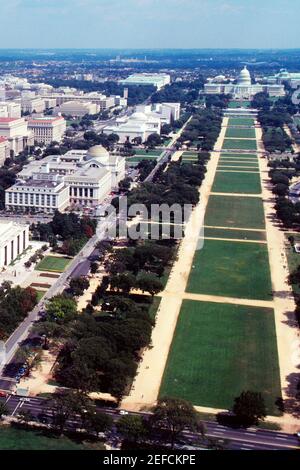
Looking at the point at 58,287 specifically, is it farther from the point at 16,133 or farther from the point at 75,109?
the point at 75,109

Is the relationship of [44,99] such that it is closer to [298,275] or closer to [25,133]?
[25,133]

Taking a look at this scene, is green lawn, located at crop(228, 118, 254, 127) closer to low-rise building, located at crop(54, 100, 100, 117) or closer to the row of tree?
low-rise building, located at crop(54, 100, 100, 117)

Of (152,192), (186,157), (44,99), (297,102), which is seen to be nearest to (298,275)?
(152,192)

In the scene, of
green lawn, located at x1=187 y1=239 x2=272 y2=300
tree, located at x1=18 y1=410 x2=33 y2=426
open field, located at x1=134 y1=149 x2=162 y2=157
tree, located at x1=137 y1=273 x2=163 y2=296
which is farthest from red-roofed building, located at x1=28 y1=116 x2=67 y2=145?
tree, located at x1=18 y1=410 x2=33 y2=426

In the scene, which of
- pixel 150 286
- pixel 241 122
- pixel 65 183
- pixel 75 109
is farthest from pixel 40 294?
pixel 75 109

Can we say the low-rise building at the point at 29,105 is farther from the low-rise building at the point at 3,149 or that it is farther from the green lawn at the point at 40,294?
the green lawn at the point at 40,294

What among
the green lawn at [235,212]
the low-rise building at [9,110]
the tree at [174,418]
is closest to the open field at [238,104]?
the low-rise building at [9,110]
